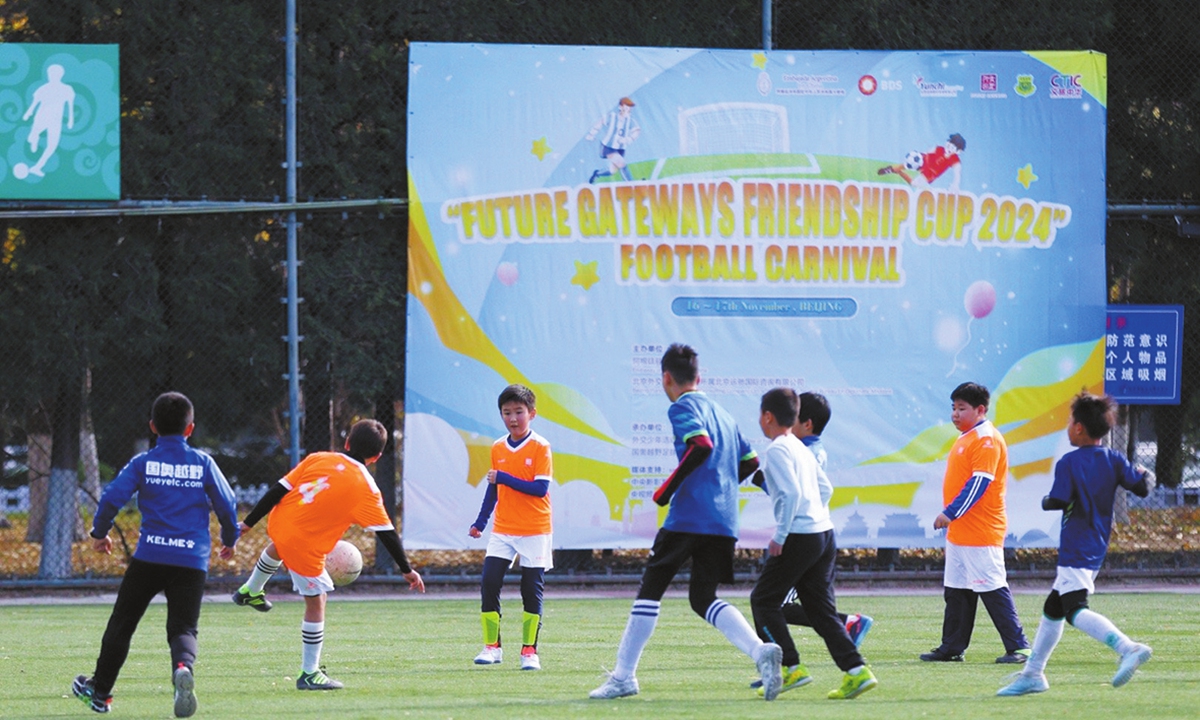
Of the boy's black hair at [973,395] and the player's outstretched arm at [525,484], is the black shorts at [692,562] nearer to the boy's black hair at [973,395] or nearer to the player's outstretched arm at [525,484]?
the player's outstretched arm at [525,484]

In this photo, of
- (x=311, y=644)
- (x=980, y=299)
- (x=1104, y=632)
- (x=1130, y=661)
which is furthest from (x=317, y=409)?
(x=1130, y=661)

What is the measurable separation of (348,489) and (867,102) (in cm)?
855

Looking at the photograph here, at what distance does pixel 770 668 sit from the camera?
7086 millimetres

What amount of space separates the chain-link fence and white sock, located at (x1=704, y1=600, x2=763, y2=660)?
25.8 ft

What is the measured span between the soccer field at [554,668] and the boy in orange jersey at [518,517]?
11.7 inches

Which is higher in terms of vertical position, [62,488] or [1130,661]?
[62,488]

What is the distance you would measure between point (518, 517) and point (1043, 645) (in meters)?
3.31

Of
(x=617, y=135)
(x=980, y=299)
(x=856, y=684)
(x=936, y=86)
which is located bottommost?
(x=856, y=684)

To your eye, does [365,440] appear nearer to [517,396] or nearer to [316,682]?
[316,682]

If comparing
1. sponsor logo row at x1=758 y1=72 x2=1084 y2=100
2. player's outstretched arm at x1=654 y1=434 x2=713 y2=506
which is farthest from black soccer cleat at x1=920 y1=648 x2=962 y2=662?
sponsor logo row at x1=758 y1=72 x2=1084 y2=100

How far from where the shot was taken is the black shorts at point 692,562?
7336 millimetres

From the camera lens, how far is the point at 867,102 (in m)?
14.9

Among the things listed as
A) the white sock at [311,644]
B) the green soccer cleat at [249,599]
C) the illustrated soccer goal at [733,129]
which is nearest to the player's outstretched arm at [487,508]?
the green soccer cleat at [249,599]

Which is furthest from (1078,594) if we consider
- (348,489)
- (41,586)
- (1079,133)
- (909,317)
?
(41,586)
